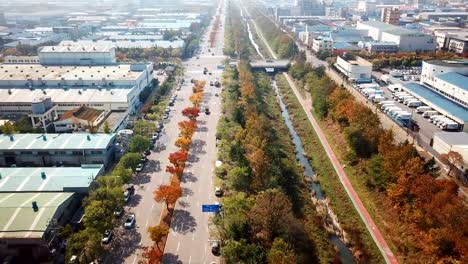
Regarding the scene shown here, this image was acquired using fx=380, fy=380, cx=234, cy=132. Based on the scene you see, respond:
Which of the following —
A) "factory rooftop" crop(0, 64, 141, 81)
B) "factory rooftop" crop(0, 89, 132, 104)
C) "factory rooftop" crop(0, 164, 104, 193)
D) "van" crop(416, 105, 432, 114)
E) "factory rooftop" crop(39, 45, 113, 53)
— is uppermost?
"factory rooftop" crop(39, 45, 113, 53)

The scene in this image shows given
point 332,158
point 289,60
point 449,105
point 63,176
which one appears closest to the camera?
point 63,176

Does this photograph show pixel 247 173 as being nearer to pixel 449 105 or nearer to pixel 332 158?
pixel 332 158

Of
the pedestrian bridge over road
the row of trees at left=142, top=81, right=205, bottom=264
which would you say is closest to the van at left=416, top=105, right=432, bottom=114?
the row of trees at left=142, top=81, right=205, bottom=264

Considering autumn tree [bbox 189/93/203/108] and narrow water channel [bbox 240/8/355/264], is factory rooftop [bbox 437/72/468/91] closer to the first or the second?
narrow water channel [bbox 240/8/355/264]

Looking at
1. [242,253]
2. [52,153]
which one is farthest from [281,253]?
[52,153]

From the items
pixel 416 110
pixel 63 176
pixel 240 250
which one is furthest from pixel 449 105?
pixel 63 176

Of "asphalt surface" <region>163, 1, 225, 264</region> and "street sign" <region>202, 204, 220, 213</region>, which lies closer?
"asphalt surface" <region>163, 1, 225, 264</region>

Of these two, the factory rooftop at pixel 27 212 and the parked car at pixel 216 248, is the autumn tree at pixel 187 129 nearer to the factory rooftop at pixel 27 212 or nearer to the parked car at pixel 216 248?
the factory rooftop at pixel 27 212
